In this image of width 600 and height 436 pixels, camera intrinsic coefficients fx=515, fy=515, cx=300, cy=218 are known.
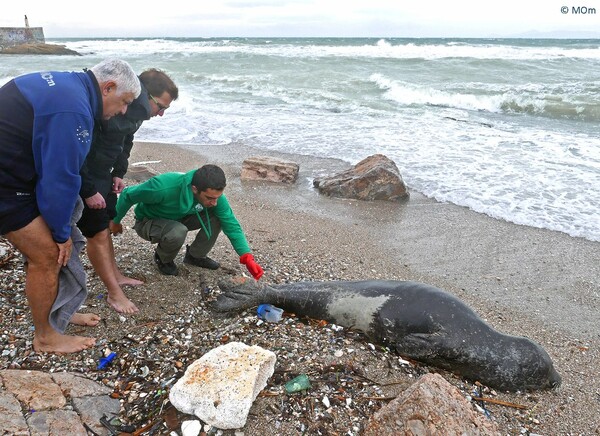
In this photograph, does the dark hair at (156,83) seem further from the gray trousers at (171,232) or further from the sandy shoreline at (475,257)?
the sandy shoreline at (475,257)

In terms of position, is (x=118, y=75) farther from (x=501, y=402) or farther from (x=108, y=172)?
(x=501, y=402)

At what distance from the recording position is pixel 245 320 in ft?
12.6

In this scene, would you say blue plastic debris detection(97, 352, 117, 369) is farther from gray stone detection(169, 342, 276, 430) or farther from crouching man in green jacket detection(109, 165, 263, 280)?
crouching man in green jacket detection(109, 165, 263, 280)

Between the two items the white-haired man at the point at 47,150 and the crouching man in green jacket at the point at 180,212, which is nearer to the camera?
the white-haired man at the point at 47,150

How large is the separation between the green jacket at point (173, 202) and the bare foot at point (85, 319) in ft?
3.00

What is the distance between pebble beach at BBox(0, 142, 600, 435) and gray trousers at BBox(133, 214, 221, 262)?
0.27 m

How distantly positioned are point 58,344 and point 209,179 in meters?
1.54

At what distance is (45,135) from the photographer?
2656mm

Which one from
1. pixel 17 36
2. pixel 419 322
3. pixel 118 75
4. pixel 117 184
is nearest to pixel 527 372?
pixel 419 322

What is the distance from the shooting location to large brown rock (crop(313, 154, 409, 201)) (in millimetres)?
7328

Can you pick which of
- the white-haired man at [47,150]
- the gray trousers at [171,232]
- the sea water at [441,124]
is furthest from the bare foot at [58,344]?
the sea water at [441,124]

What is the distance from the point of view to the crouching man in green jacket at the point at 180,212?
4055 mm

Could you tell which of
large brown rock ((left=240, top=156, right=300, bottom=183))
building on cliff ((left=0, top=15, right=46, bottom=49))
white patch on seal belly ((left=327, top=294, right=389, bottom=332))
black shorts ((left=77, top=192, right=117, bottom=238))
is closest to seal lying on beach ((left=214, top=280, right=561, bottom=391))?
white patch on seal belly ((left=327, top=294, right=389, bottom=332))

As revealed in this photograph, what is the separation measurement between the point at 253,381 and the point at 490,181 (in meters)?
6.33
